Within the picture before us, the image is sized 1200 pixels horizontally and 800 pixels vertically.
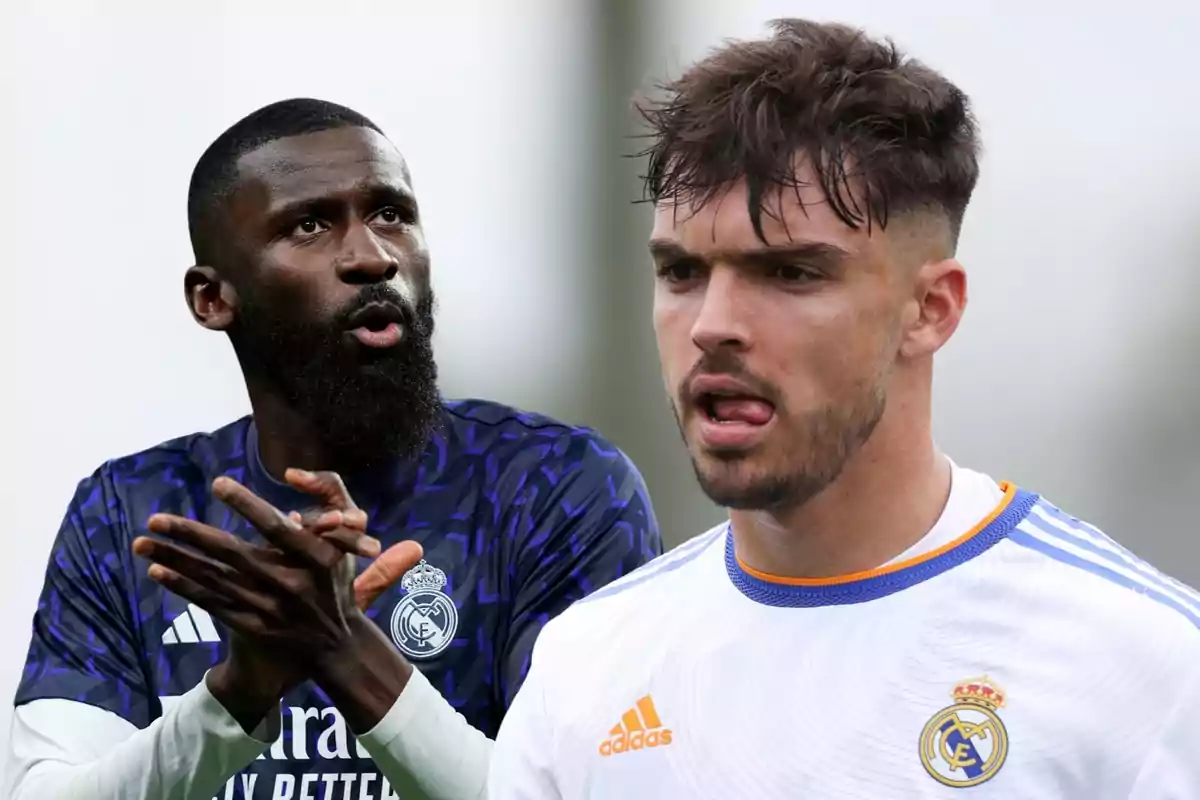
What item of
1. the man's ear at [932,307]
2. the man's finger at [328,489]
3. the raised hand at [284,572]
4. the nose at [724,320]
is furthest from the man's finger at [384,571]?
the man's ear at [932,307]

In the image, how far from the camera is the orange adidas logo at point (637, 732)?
2.19 meters

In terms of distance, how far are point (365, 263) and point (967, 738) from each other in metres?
1.45

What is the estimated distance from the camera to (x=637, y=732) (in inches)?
86.6

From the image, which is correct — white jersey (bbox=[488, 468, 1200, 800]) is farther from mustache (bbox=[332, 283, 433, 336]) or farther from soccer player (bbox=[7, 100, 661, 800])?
mustache (bbox=[332, 283, 433, 336])

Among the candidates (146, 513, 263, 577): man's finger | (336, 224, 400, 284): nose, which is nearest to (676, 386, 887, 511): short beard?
(146, 513, 263, 577): man's finger

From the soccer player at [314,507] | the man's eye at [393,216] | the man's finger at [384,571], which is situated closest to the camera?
the man's finger at [384,571]

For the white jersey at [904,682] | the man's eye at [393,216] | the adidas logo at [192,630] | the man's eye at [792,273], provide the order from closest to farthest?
1. the white jersey at [904,682]
2. the man's eye at [792,273]
3. the adidas logo at [192,630]
4. the man's eye at [393,216]

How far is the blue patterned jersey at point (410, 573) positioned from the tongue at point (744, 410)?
0.85 m

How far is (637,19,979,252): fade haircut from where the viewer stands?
2041 millimetres

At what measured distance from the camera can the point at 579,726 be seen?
2244 mm

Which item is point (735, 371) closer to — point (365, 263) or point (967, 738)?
point (967, 738)

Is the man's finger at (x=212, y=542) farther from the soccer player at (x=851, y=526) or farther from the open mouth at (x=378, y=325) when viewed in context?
the open mouth at (x=378, y=325)

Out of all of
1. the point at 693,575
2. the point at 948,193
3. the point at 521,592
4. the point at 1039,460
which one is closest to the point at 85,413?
the point at 521,592

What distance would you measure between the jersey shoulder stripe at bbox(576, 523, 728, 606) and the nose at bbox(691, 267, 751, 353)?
1.36 feet
